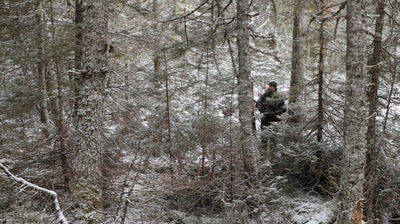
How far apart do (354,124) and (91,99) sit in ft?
20.1

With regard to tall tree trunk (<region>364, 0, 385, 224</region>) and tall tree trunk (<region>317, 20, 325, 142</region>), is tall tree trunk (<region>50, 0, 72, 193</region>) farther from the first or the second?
tall tree trunk (<region>364, 0, 385, 224</region>)

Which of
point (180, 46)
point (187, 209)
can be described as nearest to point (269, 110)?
point (180, 46)

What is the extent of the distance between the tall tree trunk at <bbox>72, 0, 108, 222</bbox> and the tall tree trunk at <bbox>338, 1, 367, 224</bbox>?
18.5 feet

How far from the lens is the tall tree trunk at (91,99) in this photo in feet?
23.6

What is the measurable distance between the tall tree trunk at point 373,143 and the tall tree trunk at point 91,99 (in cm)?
651

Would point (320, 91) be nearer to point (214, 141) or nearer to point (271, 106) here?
point (271, 106)

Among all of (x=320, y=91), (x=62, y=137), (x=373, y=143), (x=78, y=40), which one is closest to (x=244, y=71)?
(x=320, y=91)

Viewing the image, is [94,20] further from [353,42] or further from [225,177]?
[353,42]

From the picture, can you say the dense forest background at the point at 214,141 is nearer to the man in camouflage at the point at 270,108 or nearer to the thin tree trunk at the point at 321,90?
the thin tree trunk at the point at 321,90

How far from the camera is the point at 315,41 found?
24.9ft

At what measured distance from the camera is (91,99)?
7.32 m

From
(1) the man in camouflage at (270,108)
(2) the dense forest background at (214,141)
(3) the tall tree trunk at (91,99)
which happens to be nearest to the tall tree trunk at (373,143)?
(2) the dense forest background at (214,141)

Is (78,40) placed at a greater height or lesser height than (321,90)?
greater

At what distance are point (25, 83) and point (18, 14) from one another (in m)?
2.22
